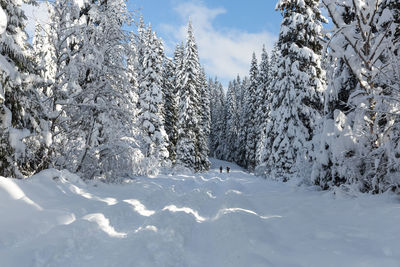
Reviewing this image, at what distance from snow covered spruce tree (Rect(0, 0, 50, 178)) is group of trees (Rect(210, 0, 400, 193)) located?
8.81 metres

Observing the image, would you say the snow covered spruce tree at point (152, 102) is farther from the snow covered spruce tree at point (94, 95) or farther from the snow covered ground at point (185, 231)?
the snow covered ground at point (185, 231)

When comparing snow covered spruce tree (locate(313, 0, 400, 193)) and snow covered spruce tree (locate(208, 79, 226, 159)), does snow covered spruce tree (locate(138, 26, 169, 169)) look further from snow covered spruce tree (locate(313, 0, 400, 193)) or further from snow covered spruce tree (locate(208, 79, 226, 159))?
snow covered spruce tree (locate(208, 79, 226, 159))

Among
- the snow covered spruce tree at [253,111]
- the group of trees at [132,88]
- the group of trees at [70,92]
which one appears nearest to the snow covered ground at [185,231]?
the group of trees at [132,88]

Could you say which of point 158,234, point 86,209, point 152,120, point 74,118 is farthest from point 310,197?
point 152,120

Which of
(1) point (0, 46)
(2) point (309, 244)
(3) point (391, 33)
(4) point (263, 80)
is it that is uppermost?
(4) point (263, 80)

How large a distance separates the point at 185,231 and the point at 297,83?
14.1 meters

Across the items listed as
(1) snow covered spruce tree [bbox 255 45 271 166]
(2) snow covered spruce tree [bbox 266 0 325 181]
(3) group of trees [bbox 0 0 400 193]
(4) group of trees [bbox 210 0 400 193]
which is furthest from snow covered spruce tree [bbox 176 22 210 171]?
(2) snow covered spruce tree [bbox 266 0 325 181]

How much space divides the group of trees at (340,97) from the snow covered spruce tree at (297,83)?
61 mm

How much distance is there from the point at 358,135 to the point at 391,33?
297cm

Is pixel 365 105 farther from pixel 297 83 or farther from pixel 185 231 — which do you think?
pixel 297 83

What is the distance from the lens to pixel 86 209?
7379 millimetres

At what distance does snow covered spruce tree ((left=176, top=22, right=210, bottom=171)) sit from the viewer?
3294cm

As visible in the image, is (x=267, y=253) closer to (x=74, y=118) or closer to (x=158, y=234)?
(x=158, y=234)

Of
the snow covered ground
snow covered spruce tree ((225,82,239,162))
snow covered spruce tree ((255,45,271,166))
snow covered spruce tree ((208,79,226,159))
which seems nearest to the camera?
the snow covered ground
